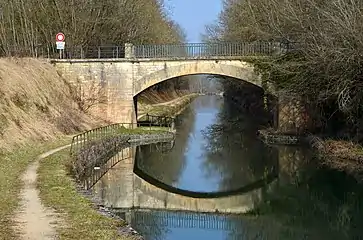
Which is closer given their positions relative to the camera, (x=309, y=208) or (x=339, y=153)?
(x=309, y=208)

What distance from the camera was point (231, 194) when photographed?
82.1ft

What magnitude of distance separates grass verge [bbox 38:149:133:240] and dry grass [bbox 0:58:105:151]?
17.2 ft

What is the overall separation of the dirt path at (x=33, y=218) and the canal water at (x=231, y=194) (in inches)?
122

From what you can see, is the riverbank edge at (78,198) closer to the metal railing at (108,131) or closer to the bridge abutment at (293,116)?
the metal railing at (108,131)

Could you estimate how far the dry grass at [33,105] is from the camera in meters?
28.4

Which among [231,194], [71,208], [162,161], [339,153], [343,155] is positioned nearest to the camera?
[71,208]

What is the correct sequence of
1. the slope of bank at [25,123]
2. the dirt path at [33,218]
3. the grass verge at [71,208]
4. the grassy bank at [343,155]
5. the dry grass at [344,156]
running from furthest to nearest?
the dry grass at [344,156], the grassy bank at [343,155], the slope of bank at [25,123], the grass verge at [71,208], the dirt path at [33,218]

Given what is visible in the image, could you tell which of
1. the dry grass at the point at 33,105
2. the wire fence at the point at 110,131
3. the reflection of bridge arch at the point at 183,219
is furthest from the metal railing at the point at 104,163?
the reflection of bridge arch at the point at 183,219

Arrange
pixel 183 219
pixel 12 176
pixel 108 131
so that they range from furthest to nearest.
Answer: pixel 108 131 → pixel 12 176 → pixel 183 219

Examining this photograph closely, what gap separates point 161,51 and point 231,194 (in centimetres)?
2276

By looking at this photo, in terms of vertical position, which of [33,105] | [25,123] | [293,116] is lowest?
[293,116]

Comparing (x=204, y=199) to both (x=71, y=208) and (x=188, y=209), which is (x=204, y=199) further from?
(x=71, y=208)

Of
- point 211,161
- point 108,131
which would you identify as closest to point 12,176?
point 211,161

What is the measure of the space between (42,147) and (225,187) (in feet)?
27.2
